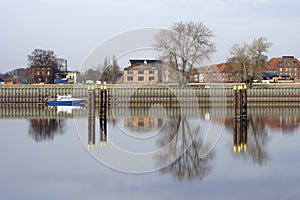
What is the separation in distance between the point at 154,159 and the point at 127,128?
9.87 meters

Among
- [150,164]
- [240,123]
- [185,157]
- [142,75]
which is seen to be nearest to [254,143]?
[185,157]

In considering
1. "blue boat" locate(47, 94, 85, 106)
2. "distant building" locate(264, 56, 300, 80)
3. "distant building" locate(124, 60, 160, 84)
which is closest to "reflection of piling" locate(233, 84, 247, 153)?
"distant building" locate(124, 60, 160, 84)

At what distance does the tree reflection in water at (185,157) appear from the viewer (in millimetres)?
13859

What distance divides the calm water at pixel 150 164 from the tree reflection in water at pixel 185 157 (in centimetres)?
3

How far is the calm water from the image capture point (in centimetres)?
1159

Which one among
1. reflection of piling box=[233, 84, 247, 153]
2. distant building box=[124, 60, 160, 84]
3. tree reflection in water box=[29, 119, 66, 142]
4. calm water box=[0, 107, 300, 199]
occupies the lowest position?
calm water box=[0, 107, 300, 199]

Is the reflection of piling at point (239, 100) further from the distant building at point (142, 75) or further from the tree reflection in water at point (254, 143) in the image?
the distant building at point (142, 75)

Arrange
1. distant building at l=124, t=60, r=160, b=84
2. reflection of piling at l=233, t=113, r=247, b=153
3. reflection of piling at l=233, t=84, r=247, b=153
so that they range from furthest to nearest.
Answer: distant building at l=124, t=60, r=160, b=84 → reflection of piling at l=233, t=84, r=247, b=153 → reflection of piling at l=233, t=113, r=247, b=153

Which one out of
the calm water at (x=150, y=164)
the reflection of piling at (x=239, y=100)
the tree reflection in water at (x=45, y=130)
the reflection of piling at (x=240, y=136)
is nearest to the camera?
the calm water at (x=150, y=164)

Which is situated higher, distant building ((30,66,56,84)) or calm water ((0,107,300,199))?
distant building ((30,66,56,84))

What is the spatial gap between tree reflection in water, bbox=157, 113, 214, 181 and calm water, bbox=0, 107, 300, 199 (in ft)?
0.09

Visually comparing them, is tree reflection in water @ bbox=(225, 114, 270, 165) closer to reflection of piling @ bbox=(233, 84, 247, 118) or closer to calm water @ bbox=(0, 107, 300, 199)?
calm water @ bbox=(0, 107, 300, 199)

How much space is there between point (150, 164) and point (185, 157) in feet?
5.09

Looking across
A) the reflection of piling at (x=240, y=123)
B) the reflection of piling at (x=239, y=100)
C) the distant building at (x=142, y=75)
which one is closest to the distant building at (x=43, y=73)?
the distant building at (x=142, y=75)
